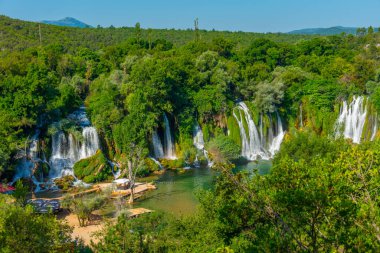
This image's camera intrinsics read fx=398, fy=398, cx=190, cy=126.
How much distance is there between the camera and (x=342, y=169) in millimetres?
9891

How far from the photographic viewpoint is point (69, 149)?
33344 millimetres

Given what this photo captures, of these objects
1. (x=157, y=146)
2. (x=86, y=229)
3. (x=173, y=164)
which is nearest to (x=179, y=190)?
(x=173, y=164)

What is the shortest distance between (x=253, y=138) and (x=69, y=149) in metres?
17.9

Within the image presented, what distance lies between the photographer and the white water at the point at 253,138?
39.7 metres

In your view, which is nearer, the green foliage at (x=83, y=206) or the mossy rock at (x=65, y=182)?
the green foliage at (x=83, y=206)

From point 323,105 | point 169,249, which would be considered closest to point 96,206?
point 169,249

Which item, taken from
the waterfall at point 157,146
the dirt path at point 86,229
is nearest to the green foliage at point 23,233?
the dirt path at point 86,229

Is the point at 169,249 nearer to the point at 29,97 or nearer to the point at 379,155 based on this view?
the point at 379,155

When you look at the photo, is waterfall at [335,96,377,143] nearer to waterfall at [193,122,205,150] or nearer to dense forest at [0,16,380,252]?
dense forest at [0,16,380,252]

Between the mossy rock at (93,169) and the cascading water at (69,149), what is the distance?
0.79m

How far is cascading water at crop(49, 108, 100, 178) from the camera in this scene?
1273 inches

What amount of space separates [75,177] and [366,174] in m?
26.3

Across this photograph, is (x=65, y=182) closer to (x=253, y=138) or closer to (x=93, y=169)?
(x=93, y=169)

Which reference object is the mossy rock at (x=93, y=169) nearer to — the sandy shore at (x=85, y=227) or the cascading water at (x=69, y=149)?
the cascading water at (x=69, y=149)
